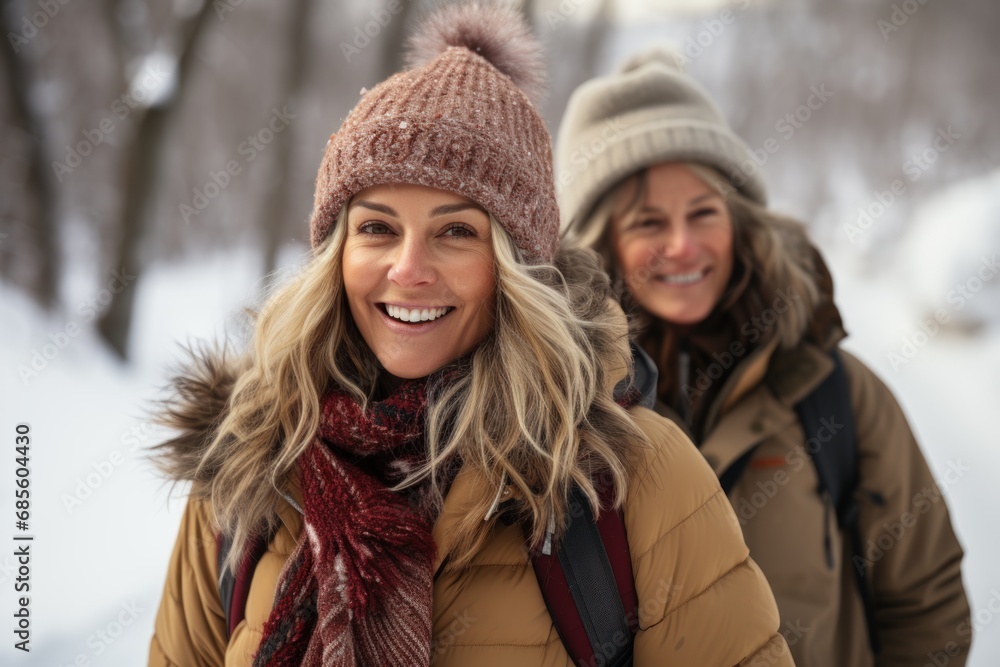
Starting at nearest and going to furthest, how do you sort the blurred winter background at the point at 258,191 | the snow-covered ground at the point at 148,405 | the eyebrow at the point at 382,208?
the eyebrow at the point at 382,208
the snow-covered ground at the point at 148,405
the blurred winter background at the point at 258,191

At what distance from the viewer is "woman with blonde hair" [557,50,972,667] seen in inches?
95.0

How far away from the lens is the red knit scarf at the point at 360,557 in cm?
159

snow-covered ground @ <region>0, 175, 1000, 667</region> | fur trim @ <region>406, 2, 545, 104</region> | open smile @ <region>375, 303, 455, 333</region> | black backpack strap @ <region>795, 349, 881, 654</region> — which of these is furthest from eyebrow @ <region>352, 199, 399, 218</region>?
black backpack strap @ <region>795, 349, 881, 654</region>

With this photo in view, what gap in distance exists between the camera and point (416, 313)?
5.66 feet

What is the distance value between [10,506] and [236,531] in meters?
3.27

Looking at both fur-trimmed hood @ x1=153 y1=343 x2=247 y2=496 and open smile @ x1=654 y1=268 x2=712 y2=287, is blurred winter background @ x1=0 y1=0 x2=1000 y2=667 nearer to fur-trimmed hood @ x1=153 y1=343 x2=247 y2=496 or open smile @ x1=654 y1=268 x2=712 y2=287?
fur-trimmed hood @ x1=153 y1=343 x2=247 y2=496

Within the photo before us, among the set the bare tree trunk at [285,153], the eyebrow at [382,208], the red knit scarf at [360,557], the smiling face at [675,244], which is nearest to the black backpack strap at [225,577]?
the red knit scarf at [360,557]

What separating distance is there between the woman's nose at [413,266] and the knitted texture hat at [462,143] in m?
0.15

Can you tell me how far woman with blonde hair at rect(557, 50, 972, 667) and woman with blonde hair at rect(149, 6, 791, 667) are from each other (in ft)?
2.60

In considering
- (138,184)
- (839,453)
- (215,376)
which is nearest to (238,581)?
(215,376)

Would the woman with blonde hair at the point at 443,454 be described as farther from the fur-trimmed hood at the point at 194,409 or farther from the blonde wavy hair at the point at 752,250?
the blonde wavy hair at the point at 752,250

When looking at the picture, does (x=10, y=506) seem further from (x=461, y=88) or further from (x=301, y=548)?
(x=461, y=88)

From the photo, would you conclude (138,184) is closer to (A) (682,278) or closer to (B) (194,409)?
(B) (194,409)

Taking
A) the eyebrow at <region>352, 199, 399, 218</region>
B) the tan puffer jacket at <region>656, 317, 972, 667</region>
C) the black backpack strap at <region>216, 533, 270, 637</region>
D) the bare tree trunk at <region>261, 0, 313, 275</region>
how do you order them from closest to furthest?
the eyebrow at <region>352, 199, 399, 218</region> < the black backpack strap at <region>216, 533, 270, 637</region> < the tan puffer jacket at <region>656, 317, 972, 667</region> < the bare tree trunk at <region>261, 0, 313, 275</region>
